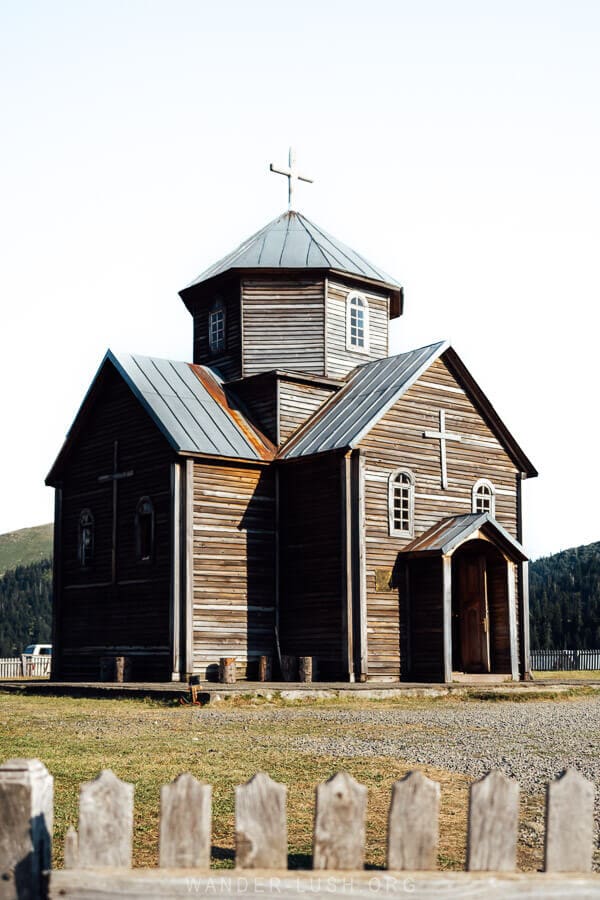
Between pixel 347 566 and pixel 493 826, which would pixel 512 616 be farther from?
pixel 493 826

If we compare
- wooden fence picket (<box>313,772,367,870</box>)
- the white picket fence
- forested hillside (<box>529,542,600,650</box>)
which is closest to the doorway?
the white picket fence

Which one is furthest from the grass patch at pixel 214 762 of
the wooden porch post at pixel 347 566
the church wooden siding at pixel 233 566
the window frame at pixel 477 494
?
the window frame at pixel 477 494

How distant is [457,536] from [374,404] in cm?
380

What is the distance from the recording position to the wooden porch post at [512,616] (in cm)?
2625

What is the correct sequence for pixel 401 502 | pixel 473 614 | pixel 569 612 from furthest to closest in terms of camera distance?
pixel 569 612, pixel 473 614, pixel 401 502

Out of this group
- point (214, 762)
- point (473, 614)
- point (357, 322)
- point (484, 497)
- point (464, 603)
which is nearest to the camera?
point (214, 762)

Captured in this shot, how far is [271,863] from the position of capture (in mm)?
3238

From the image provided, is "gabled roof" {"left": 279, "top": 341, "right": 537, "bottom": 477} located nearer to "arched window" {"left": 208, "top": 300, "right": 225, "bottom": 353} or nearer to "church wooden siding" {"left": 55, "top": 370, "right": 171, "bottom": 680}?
"church wooden siding" {"left": 55, "top": 370, "right": 171, "bottom": 680}

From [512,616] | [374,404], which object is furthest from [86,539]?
[512,616]

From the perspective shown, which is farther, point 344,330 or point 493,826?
point 344,330

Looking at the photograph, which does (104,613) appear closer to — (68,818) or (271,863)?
A: (68,818)

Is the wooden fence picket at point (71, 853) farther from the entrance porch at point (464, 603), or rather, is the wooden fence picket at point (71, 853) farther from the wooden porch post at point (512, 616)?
the wooden porch post at point (512, 616)

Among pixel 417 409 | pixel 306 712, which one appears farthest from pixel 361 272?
pixel 306 712

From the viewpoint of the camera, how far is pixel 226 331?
96.3 ft
